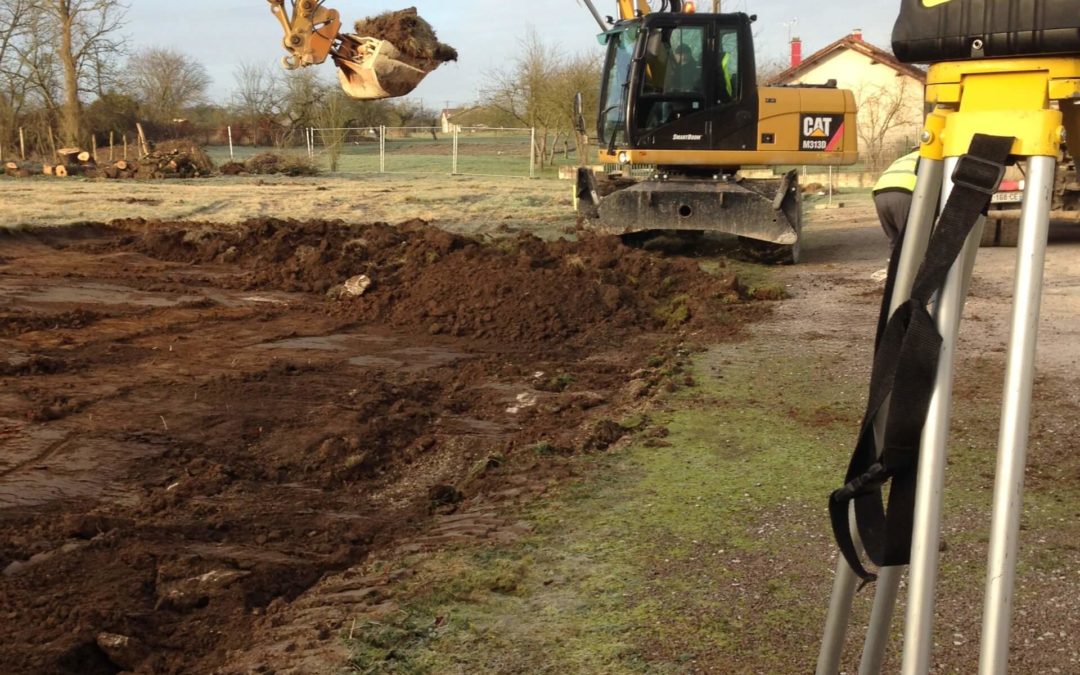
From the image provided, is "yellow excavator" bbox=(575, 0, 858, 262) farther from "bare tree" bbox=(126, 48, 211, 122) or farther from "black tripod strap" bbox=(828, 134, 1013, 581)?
"bare tree" bbox=(126, 48, 211, 122)

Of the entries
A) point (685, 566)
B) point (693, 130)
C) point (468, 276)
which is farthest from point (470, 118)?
point (685, 566)

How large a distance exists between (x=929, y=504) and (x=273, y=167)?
31.0 m

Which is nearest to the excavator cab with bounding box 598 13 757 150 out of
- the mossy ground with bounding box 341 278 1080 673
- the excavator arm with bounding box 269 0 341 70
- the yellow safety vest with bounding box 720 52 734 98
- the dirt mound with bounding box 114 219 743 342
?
the yellow safety vest with bounding box 720 52 734 98

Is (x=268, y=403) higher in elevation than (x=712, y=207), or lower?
lower

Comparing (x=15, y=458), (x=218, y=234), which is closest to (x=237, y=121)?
(x=218, y=234)

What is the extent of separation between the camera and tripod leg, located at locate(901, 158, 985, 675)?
1.52 meters

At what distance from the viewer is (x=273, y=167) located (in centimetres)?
3072

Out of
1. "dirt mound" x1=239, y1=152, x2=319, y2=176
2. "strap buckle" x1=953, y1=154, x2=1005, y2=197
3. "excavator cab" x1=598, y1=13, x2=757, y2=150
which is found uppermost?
"excavator cab" x1=598, y1=13, x2=757, y2=150

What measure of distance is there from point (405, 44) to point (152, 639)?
29.9 ft

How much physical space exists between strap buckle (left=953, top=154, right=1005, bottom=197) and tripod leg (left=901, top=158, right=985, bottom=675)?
0.11 meters

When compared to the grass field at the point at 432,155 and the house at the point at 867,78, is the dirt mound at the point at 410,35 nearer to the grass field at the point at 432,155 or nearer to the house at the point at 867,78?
the grass field at the point at 432,155

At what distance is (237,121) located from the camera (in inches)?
1993

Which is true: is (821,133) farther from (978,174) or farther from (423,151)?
(423,151)

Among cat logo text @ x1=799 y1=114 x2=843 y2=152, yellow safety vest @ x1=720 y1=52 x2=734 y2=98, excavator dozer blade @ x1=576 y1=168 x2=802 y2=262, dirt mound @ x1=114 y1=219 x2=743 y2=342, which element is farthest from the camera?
cat logo text @ x1=799 y1=114 x2=843 y2=152
